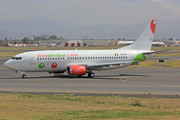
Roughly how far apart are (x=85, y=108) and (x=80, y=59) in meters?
22.8

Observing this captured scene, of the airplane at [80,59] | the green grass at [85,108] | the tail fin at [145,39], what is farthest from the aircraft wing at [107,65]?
the green grass at [85,108]

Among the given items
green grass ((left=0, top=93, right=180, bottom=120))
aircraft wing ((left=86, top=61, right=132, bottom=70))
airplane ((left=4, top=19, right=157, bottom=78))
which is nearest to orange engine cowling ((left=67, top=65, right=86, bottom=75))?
airplane ((left=4, top=19, right=157, bottom=78))

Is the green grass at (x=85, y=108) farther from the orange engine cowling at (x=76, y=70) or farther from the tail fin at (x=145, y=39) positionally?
the tail fin at (x=145, y=39)

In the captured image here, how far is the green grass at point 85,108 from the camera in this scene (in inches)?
591

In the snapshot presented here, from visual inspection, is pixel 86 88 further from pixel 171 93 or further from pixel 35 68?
pixel 35 68

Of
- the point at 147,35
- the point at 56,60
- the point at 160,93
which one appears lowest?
the point at 160,93

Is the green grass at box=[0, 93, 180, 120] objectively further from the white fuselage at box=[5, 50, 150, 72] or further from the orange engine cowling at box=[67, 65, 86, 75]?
the white fuselage at box=[5, 50, 150, 72]

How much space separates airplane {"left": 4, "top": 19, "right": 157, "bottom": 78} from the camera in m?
38.2

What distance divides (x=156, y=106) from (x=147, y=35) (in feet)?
90.8

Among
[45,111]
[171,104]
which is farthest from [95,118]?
[171,104]

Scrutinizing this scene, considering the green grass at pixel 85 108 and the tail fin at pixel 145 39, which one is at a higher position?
the tail fin at pixel 145 39

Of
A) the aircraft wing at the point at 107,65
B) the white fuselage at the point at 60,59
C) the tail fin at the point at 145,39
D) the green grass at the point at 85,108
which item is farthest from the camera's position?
the tail fin at the point at 145,39

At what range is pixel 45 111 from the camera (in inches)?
655

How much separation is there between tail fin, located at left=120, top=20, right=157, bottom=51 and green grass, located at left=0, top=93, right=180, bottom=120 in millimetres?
23326
